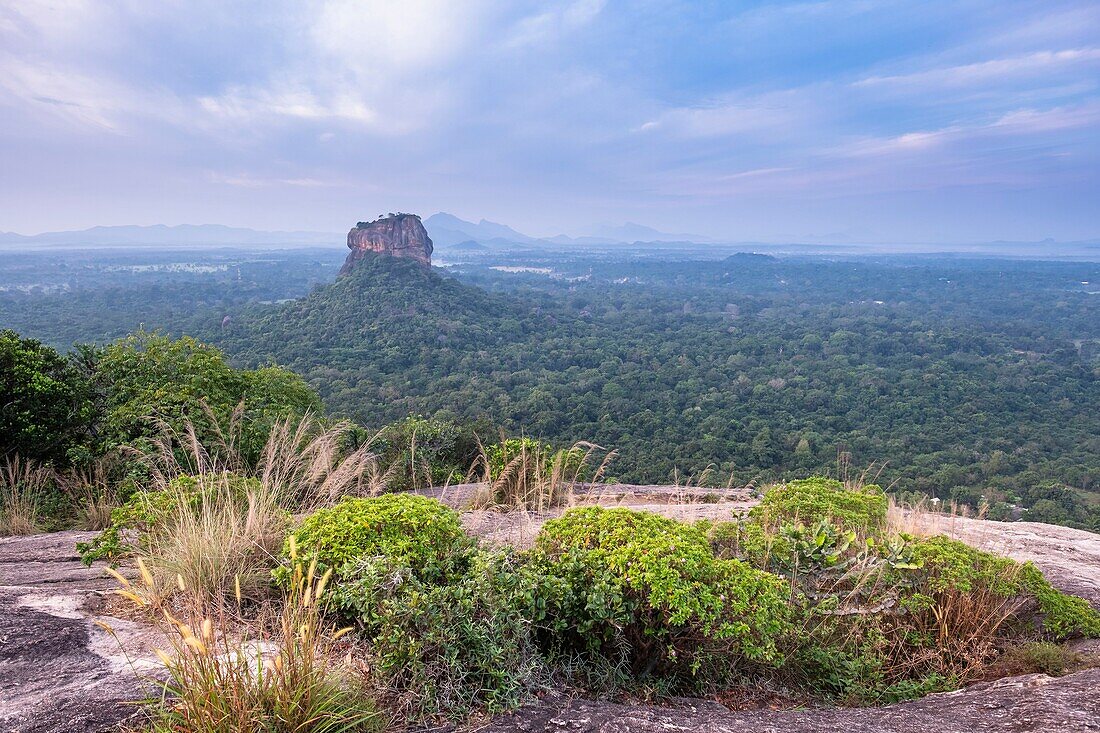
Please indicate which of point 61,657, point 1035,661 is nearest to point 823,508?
point 1035,661

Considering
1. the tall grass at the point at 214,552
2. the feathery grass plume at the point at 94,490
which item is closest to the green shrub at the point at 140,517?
the tall grass at the point at 214,552

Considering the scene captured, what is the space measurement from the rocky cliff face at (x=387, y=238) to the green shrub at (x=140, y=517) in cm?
8926

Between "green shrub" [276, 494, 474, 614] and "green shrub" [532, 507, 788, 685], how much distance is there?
1.53ft

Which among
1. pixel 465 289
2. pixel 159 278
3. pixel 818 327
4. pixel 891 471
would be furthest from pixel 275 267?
pixel 891 471

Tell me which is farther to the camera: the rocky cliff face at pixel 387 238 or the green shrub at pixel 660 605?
the rocky cliff face at pixel 387 238

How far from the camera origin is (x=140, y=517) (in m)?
3.27

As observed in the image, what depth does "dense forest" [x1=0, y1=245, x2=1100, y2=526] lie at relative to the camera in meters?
32.3

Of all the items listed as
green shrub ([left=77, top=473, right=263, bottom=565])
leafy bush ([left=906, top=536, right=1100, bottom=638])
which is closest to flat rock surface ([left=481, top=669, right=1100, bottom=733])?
leafy bush ([left=906, top=536, right=1100, bottom=638])

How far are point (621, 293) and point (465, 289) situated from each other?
Result: 52748 mm

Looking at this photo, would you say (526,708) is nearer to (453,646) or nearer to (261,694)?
(453,646)

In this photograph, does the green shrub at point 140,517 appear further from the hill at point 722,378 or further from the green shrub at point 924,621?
the hill at point 722,378

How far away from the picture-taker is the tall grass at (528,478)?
200 inches

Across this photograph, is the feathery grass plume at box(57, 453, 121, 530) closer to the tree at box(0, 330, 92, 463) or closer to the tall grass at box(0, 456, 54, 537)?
the tall grass at box(0, 456, 54, 537)

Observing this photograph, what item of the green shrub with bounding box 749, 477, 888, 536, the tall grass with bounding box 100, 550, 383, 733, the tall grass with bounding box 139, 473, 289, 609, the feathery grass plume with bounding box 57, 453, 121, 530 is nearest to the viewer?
the tall grass with bounding box 100, 550, 383, 733
